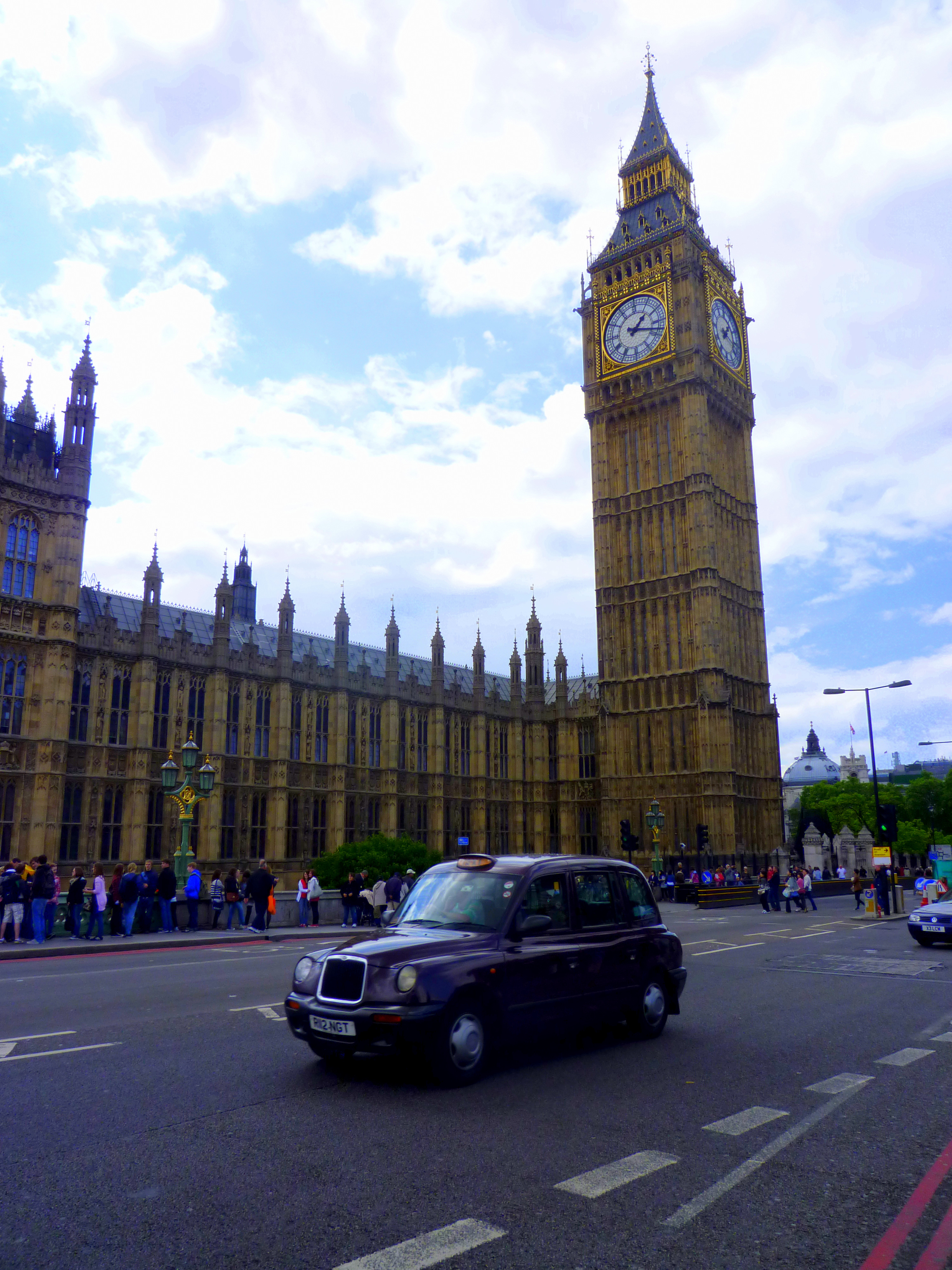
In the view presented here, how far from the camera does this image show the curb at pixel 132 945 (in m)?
16.9

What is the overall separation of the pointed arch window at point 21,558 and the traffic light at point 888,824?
32427mm

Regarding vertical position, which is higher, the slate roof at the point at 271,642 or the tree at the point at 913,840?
the slate roof at the point at 271,642

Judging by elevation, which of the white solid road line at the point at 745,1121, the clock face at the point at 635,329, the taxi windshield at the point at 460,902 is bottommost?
→ the white solid road line at the point at 745,1121

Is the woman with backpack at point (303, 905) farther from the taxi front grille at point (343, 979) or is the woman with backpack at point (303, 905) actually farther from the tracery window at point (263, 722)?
the taxi front grille at point (343, 979)

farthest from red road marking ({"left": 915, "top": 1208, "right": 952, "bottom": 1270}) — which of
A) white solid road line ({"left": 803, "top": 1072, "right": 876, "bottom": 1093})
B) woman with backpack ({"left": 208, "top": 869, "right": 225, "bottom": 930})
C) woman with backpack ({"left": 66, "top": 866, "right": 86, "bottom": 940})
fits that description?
woman with backpack ({"left": 208, "top": 869, "right": 225, "bottom": 930})

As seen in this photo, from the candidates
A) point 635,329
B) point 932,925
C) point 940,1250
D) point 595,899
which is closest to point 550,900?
point 595,899

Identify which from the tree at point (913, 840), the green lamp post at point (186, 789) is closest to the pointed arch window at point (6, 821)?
the green lamp post at point (186, 789)

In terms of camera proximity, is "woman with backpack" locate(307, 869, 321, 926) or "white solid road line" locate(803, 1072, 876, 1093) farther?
"woman with backpack" locate(307, 869, 321, 926)

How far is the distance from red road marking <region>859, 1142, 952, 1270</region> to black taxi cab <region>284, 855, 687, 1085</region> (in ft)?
10.0

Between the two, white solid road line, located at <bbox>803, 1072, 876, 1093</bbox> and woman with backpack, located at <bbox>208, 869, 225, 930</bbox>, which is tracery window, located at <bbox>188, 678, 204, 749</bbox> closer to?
woman with backpack, located at <bbox>208, 869, 225, 930</bbox>

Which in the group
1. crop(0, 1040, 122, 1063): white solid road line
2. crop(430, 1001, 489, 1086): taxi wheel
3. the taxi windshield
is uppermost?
the taxi windshield

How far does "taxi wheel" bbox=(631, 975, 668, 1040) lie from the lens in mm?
8555

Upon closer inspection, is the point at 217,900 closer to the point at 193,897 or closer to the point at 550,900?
the point at 193,897

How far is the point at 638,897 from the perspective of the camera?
9055 mm
